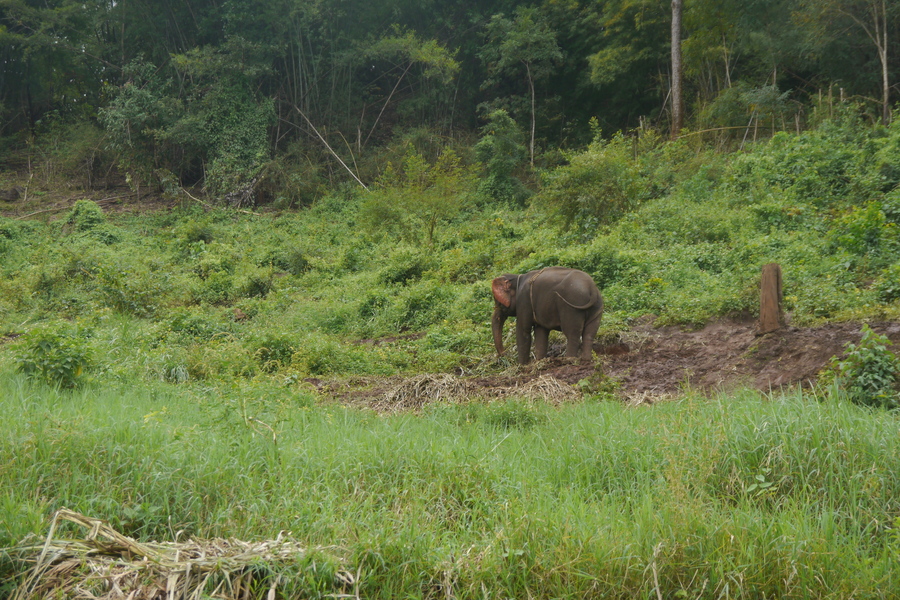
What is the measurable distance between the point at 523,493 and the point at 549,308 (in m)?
4.56

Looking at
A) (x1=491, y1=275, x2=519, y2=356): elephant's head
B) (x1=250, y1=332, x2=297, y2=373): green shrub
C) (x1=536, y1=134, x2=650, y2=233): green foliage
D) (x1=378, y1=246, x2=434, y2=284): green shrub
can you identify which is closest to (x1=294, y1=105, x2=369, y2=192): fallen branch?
(x1=536, y1=134, x2=650, y2=233): green foliage

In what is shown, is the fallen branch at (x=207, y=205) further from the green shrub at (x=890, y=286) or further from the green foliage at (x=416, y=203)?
the green shrub at (x=890, y=286)

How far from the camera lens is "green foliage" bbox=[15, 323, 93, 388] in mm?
6102

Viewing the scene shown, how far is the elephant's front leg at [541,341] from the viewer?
27.7 ft

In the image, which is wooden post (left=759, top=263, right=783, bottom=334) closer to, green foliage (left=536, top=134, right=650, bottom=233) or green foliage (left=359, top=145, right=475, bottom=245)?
green foliage (left=536, top=134, right=650, bottom=233)

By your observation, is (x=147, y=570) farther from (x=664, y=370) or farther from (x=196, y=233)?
(x=196, y=233)

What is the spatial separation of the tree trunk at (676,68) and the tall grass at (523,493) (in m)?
17.0

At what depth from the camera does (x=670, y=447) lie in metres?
4.14

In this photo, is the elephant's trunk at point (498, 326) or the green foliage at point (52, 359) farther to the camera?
the elephant's trunk at point (498, 326)

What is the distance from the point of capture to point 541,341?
8.50 metres

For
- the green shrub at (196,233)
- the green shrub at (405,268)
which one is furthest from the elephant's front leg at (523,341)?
the green shrub at (196,233)

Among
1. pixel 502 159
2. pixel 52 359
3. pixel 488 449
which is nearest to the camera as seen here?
pixel 488 449

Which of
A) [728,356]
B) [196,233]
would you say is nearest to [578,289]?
[728,356]

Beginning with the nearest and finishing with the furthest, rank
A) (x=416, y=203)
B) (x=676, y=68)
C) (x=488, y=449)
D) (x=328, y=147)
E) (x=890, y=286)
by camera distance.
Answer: (x=488, y=449)
(x=890, y=286)
(x=416, y=203)
(x=676, y=68)
(x=328, y=147)
